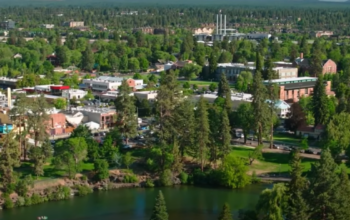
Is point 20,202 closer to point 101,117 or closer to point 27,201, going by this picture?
point 27,201

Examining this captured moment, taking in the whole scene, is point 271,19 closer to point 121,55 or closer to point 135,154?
point 121,55

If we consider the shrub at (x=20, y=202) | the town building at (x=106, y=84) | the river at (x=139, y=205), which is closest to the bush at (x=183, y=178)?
the river at (x=139, y=205)

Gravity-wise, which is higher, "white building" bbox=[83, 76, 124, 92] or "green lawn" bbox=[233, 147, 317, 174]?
"green lawn" bbox=[233, 147, 317, 174]

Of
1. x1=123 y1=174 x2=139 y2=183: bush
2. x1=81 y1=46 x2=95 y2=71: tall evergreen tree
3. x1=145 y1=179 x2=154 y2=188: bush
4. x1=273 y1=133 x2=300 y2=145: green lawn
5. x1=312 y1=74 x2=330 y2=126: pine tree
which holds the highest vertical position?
x1=312 y1=74 x2=330 y2=126: pine tree

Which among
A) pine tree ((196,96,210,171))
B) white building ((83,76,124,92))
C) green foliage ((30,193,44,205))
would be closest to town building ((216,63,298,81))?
white building ((83,76,124,92))

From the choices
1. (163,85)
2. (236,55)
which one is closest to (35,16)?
(236,55)

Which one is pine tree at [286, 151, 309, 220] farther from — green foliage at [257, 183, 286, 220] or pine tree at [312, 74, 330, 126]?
pine tree at [312, 74, 330, 126]

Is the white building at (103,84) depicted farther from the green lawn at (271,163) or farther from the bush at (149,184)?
the bush at (149,184)
